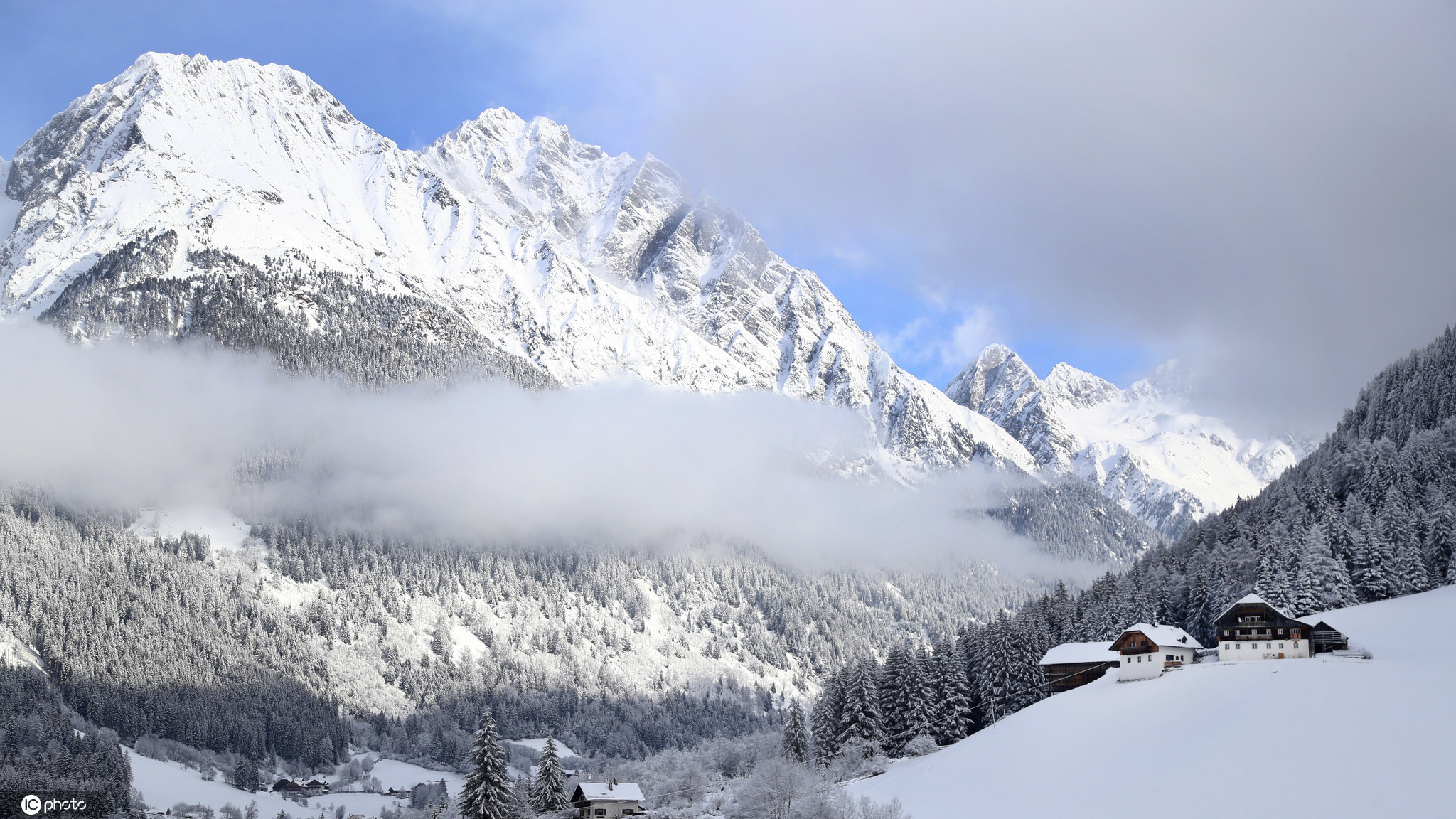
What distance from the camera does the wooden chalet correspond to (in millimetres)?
86188

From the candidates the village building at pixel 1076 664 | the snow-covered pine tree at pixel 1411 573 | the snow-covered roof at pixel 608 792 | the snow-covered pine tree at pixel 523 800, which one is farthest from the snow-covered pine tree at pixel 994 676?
the snow-covered pine tree at pixel 523 800

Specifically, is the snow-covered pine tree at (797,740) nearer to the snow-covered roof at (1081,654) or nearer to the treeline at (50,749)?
the snow-covered roof at (1081,654)

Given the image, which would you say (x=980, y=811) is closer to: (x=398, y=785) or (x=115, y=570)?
(x=398, y=785)

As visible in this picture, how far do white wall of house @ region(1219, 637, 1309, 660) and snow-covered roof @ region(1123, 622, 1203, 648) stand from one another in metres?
3.12

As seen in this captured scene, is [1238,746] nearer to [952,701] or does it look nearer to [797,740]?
[952,701]

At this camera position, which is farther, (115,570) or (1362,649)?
(115,570)

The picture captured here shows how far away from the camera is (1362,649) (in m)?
82.0

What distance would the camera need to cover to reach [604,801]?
100438 millimetres

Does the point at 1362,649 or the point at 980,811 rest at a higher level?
the point at 1362,649

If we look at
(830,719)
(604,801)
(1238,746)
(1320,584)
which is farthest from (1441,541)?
(604,801)

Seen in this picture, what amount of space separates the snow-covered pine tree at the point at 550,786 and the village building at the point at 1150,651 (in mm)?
52398

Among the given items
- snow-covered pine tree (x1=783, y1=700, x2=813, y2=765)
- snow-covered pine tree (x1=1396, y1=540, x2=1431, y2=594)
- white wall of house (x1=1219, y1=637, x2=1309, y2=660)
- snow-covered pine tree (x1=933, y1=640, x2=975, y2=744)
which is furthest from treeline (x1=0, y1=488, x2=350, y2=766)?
snow-covered pine tree (x1=1396, y1=540, x2=1431, y2=594)

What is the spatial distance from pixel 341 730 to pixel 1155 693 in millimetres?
151474

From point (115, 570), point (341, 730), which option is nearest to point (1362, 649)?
point (341, 730)
